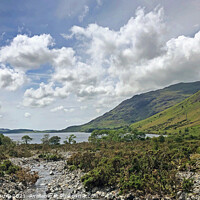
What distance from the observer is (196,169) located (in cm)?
2773

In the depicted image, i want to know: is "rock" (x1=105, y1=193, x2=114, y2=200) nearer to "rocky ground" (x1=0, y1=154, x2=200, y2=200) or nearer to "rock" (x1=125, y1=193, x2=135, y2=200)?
"rocky ground" (x1=0, y1=154, x2=200, y2=200)

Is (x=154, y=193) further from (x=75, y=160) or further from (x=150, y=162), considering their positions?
(x=75, y=160)

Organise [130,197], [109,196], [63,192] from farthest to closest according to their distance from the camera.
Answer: [63,192] → [109,196] → [130,197]

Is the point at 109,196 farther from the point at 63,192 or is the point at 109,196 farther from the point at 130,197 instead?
the point at 63,192

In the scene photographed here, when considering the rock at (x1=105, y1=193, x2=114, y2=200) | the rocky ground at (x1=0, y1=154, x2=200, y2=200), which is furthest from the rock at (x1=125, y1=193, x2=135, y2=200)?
the rock at (x1=105, y1=193, x2=114, y2=200)

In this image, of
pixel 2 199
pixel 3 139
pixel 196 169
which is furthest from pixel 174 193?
pixel 3 139

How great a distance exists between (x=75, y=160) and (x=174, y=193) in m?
26.7

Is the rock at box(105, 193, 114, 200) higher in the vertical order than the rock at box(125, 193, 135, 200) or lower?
lower

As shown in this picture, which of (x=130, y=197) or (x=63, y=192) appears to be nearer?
(x=130, y=197)

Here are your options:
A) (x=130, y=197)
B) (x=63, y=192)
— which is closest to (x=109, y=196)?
(x=130, y=197)

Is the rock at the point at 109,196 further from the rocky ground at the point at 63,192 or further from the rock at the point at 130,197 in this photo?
the rock at the point at 130,197

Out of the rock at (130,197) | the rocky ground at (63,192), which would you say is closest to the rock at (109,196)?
the rocky ground at (63,192)

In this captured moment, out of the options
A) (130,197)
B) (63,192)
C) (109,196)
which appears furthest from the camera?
(63,192)

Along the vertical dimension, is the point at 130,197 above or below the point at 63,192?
Result: above
